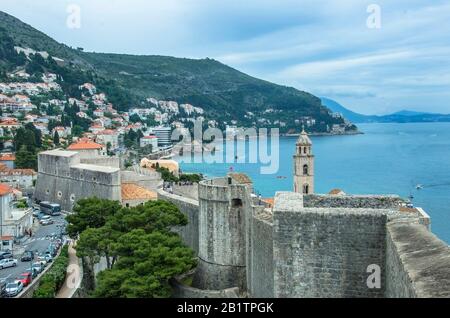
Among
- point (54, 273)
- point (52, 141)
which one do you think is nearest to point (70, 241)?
point (54, 273)

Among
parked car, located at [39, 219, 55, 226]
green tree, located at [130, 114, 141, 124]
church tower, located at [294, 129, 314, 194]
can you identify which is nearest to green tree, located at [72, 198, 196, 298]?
church tower, located at [294, 129, 314, 194]

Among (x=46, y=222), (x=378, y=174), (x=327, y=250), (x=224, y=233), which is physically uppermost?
(x=327, y=250)

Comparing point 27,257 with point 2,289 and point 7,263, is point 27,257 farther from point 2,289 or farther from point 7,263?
point 2,289

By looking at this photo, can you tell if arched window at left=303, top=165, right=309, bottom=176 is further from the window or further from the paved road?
the paved road

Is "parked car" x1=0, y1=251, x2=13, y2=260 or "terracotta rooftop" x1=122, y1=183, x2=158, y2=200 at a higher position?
"terracotta rooftop" x1=122, y1=183, x2=158, y2=200

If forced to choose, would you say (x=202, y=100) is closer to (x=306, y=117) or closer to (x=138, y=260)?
(x=306, y=117)

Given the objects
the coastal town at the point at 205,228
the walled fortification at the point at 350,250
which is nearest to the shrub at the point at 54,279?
the coastal town at the point at 205,228

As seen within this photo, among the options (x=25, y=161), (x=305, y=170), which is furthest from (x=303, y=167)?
(x=25, y=161)
